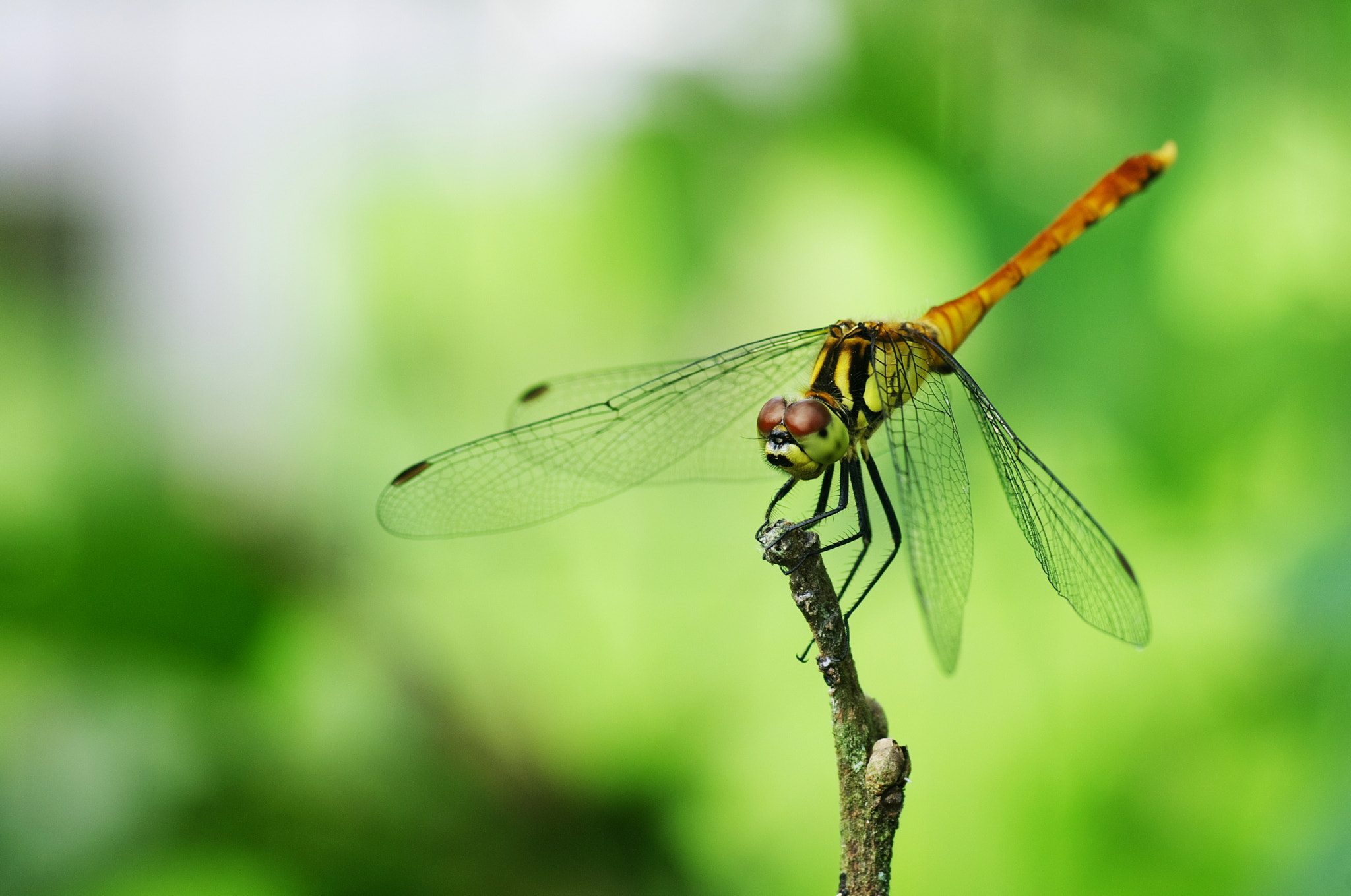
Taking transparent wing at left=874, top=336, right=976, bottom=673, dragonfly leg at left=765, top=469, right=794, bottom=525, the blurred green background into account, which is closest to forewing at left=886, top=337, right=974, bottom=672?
transparent wing at left=874, top=336, right=976, bottom=673

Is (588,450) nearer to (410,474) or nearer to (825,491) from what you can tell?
(410,474)

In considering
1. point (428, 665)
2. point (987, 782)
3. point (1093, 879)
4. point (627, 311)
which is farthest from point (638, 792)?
point (627, 311)

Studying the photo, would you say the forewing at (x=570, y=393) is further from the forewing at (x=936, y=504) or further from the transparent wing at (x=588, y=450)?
the forewing at (x=936, y=504)

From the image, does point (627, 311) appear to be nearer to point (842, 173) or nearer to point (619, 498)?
point (619, 498)

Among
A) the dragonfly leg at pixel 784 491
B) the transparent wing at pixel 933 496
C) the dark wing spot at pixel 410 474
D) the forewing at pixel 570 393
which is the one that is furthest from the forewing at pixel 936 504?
the dark wing spot at pixel 410 474

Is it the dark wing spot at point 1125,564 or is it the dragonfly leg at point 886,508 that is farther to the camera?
the dragonfly leg at point 886,508

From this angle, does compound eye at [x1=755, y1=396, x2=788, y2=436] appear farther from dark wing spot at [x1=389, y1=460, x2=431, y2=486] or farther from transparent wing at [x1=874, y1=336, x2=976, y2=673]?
dark wing spot at [x1=389, y1=460, x2=431, y2=486]
